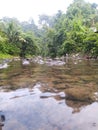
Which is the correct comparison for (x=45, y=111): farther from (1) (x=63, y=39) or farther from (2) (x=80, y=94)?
(1) (x=63, y=39)

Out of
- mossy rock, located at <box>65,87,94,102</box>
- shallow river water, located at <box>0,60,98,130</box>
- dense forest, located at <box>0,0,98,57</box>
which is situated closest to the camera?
shallow river water, located at <box>0,60,98,130</box>

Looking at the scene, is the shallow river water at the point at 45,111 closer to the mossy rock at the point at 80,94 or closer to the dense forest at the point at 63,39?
the mossy rock at the point at 80,94

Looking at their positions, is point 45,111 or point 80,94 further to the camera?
point 80,94

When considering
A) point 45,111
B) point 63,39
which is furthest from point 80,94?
point 63,39

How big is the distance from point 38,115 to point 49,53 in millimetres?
62558

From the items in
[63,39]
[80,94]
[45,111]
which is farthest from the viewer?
[63,39]

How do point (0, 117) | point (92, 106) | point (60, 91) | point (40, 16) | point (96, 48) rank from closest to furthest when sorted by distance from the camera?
point (0, 117) → point (92, 106) → point (60, 91) → point (96, 48) → point (40, 16)

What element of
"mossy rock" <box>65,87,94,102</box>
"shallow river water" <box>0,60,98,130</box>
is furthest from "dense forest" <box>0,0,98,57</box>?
"shallow river water" <box>0,60,98,130</box>

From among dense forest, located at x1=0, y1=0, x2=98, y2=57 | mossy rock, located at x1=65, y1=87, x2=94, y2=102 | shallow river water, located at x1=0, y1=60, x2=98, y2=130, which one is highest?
dense forest, located at x1=0, y1=0, x2=98, y2=57

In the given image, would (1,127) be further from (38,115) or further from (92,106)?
(92,106)

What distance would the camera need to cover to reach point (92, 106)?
19.3 ft

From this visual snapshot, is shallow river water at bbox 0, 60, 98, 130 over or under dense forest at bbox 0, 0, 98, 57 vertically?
under

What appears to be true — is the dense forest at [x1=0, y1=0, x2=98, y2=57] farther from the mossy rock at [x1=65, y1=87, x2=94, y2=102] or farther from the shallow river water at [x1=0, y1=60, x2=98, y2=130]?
the shallow river water at [x1=0, y1=60, x2=98, y2=130]

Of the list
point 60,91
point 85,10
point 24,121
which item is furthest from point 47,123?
point 85,10
